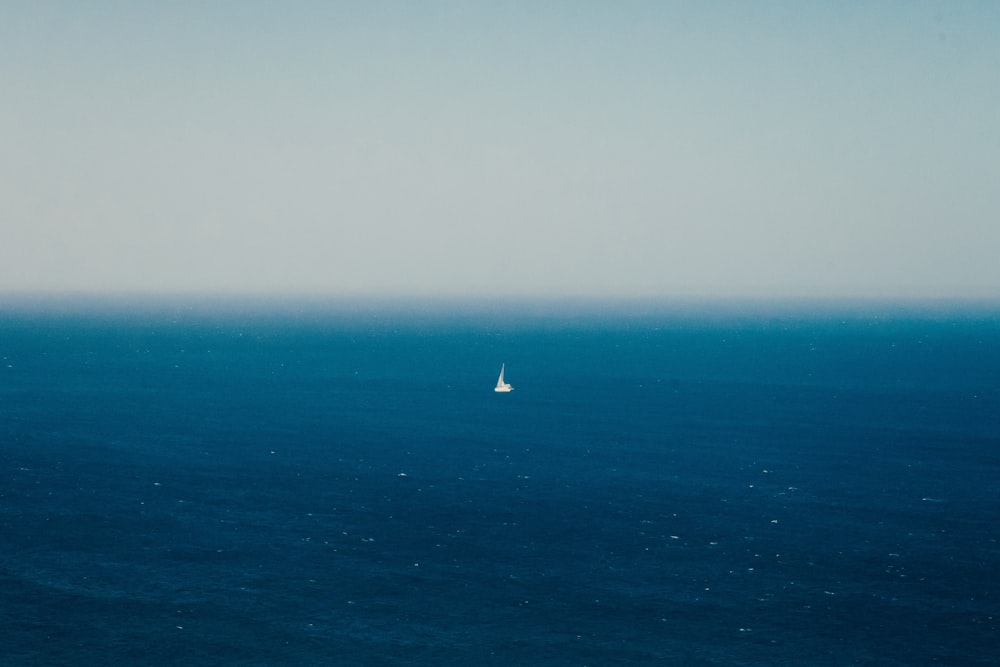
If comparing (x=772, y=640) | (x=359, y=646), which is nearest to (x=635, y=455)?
(x=772, y=640)

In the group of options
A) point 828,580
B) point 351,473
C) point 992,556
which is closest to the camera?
point 828,580

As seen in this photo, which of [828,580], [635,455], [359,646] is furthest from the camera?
[635,455]

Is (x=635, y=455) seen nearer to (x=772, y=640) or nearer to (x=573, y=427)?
(x=573, y=427)

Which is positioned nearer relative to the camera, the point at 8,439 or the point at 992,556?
the point at 992,556

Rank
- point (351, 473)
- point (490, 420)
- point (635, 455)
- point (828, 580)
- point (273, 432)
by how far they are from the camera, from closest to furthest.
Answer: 1. point (828, 580)
2. point (351, 473)
3. point (635, 455)
4. point (273, 432)
5. point (490, 420)

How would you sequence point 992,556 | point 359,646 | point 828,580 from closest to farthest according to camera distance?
point 359,646
point 828,580
point 992,556

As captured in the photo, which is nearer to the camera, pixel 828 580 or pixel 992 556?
pixel 828 580

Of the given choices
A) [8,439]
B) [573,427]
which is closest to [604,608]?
[573,427]

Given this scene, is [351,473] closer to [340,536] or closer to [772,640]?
[340,536]
